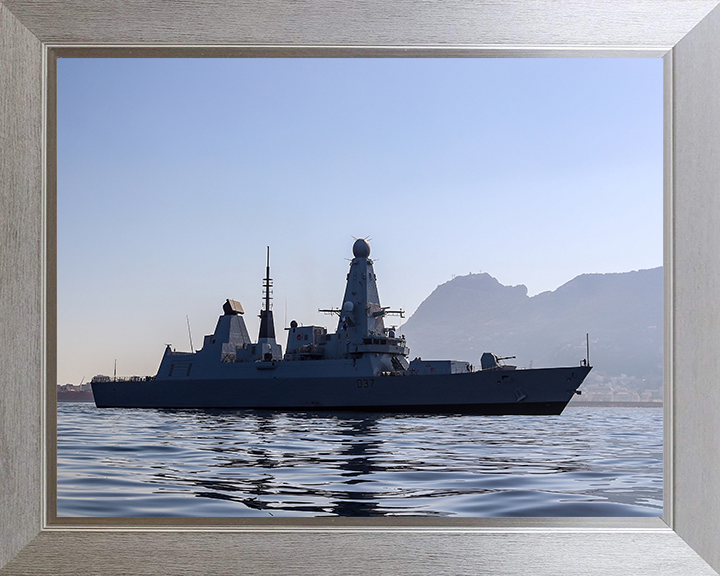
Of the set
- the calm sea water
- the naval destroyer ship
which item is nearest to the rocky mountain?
the calm sea water

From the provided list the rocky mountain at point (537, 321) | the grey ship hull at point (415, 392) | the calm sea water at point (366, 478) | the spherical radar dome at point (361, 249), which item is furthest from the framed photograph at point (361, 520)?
the spherical radar dome at point (361, 249)

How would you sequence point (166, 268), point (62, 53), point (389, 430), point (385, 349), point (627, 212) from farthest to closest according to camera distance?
point (385, 349), point (389, 430), point (166, 268), point (627, 212), point (62, 53)

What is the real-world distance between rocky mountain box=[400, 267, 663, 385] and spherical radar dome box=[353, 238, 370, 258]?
839cm

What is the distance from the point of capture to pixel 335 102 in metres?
3.57

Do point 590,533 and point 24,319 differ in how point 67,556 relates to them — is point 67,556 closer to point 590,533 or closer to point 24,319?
point 24,319

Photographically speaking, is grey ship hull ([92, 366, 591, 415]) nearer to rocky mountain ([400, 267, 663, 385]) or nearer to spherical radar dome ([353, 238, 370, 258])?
spherical radar dome ([353, 238, 370, 258])

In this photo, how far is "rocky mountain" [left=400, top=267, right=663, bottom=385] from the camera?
4309 millimetres

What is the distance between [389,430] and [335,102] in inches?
221

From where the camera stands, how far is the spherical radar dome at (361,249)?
48.9 ft

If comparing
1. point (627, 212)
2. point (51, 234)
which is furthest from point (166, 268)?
point (627, 212)

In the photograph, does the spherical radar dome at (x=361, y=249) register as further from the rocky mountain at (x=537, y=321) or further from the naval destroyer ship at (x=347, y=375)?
the rocky mountain at (x=537, y=321)

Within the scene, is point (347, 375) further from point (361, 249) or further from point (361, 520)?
point (361, 520)

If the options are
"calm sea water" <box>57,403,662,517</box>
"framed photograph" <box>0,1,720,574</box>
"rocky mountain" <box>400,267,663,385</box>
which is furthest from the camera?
"rocky mountain" <box>400,267,663,385</box>

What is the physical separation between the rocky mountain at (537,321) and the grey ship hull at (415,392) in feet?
19.5
